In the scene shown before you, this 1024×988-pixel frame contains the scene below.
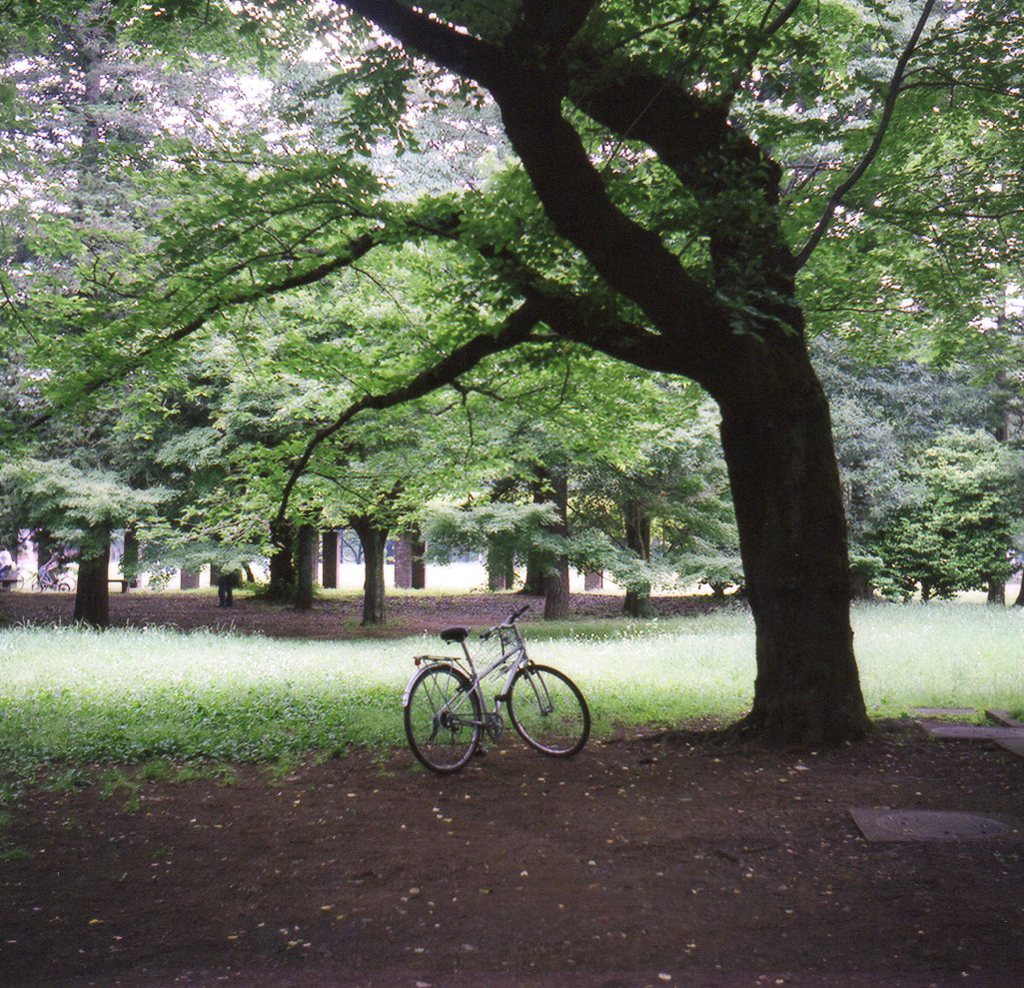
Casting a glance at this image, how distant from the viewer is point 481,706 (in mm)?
7027

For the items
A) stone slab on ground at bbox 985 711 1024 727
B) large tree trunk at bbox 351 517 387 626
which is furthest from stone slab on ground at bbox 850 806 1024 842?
large tree trunk at bbox 351 517 387 626

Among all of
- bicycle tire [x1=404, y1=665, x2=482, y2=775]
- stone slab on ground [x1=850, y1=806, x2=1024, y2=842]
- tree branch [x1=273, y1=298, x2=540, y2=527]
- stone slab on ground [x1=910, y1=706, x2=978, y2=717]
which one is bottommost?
stone slab on ground [x1=850, y1=806, x2=1024, y2=842]

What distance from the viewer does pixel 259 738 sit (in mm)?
7836

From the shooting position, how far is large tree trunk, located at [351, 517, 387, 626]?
817 inches

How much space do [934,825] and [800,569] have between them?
2.17 metres

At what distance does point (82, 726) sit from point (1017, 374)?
19.3 metres

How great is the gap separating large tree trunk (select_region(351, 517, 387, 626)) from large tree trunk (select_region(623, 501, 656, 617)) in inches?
213

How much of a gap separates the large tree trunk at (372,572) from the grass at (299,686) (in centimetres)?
432

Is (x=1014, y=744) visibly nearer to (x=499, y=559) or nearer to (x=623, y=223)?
(x=623, y=223)

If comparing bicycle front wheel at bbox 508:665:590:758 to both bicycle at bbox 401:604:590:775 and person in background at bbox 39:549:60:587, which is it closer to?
bicycle at bbox 401:604:590:775

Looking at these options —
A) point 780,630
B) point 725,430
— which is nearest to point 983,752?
point 780,630

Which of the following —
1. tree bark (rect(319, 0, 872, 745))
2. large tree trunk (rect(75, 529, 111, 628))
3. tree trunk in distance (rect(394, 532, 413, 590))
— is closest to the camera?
tree bark (rect(319, 0, 872, 745))

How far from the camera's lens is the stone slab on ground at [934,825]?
483 cm

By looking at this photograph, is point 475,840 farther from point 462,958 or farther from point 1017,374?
point 1017,374
